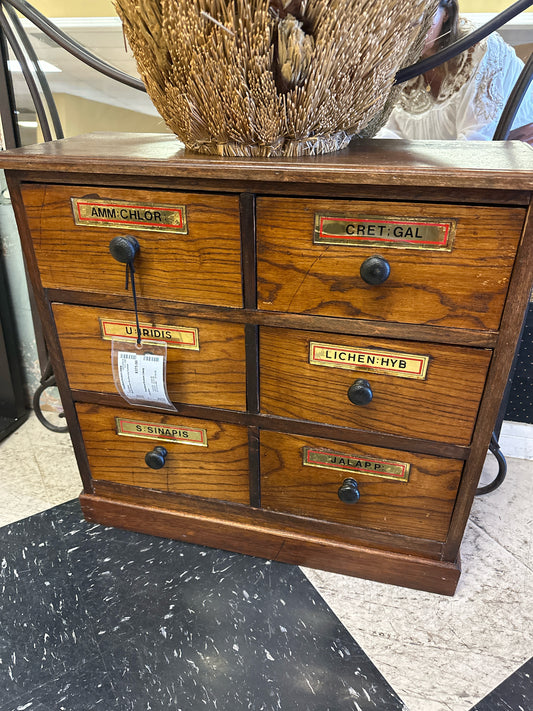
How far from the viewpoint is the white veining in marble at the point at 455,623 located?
2.65ft

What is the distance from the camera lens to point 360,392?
2.58 ft

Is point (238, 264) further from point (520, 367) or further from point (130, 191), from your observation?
point (520, 367)

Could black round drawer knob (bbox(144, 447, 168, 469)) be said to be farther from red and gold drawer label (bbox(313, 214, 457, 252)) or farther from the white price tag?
red and gold drawer label (bbox(313, 214, 457, 252))

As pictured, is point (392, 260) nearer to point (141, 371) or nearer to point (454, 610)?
point (141, 371)

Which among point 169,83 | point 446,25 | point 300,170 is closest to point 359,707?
point 300,170

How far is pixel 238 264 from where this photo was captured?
0.76 metres

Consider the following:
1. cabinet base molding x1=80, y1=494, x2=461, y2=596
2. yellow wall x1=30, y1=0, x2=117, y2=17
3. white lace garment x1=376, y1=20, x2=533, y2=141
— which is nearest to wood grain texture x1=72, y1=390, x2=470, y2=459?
cabinet base molding x1=80, y1=494, x2=461, y2=596

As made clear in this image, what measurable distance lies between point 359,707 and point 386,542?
0.27 metres

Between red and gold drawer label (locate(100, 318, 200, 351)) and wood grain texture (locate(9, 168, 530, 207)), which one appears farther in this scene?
red and gold drawer label (locate(100, 318, 200, 351))

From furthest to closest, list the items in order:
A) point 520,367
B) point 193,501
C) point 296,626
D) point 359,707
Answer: point 520,367 < point 193,501 < point 296,626 < point 359,707

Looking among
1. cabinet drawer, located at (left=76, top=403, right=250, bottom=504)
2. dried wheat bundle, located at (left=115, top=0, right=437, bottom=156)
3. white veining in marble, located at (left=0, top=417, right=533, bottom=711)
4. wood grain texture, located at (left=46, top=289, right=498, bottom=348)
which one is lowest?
white veining in marble, located at (left=0, top=417, right=533, bottom=711)

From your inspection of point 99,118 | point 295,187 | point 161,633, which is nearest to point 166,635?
point 161,633

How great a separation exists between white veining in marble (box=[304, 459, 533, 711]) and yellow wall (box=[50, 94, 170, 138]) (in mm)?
1053

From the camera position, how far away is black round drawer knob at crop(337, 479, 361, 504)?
2.90ft
